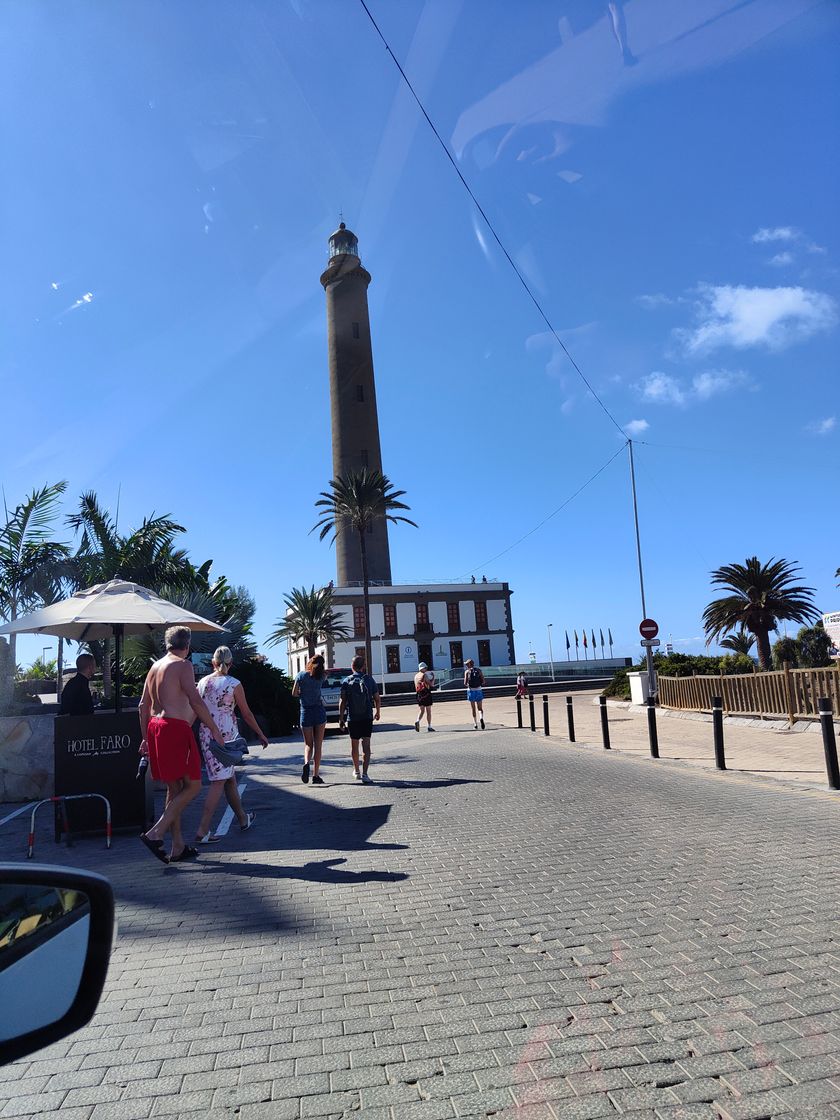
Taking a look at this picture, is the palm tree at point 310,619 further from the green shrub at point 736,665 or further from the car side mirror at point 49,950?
the car side mirror at point 49,950

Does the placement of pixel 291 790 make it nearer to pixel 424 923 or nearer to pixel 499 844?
pixel 499 844

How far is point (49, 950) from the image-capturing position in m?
1.70

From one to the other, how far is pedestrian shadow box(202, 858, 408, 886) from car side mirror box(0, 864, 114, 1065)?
386 centimetres

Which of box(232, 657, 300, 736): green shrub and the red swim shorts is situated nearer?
the red swim shorts

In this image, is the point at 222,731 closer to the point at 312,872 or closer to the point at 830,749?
the point at 312,872

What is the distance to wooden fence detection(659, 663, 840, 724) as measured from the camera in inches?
584

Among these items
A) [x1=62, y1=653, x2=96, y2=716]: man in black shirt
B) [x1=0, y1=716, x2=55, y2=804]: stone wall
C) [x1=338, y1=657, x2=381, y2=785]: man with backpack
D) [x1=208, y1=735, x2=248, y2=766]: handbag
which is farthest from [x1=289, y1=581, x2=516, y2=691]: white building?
[x1=208, y1=735, x2=248, y2=766]: handbag

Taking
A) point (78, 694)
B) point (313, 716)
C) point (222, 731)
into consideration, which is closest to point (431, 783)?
point (313, 716)

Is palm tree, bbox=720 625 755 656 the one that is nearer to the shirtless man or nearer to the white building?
the white building

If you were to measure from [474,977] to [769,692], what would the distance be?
14908 mm

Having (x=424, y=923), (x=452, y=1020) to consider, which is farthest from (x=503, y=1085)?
(x=424, y=923)

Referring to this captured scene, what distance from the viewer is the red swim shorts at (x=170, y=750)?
6168 mm

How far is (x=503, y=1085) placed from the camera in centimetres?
258

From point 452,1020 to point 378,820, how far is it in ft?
15.7
